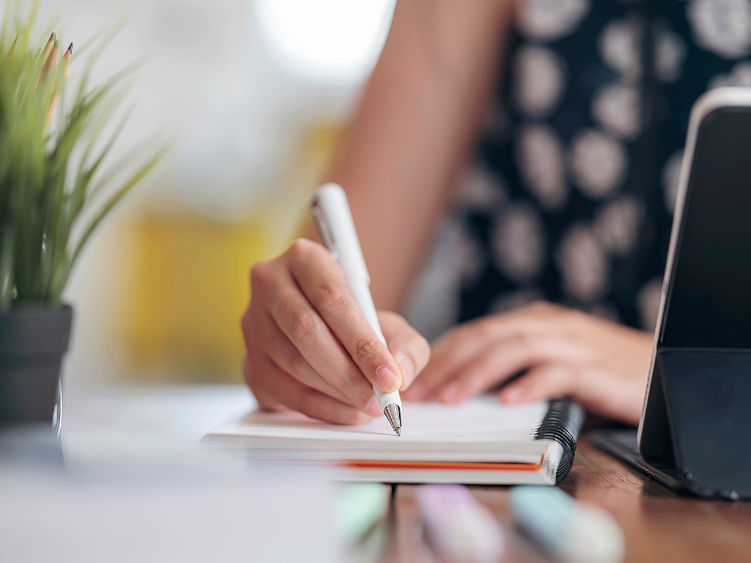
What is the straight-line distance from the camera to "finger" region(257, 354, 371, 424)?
0.40 m

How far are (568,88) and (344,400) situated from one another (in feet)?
2.13

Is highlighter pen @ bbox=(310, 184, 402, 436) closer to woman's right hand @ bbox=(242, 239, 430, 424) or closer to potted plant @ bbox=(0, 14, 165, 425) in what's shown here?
woman's right hand @ bbox=(242, 239, 430, 424)

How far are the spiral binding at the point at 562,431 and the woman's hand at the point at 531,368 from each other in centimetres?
6

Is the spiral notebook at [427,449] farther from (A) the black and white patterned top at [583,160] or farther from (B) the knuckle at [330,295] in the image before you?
(A) the black and white patterned top at [583,160]

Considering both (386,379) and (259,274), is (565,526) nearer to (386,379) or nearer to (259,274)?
(386,379)

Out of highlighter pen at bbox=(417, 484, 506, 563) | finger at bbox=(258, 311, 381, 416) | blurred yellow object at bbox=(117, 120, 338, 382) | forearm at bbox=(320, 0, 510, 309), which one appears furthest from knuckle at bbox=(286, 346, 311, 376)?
blurred yellow object at bbox=(117, 120, 338, 382)

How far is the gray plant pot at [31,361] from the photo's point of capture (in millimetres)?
338

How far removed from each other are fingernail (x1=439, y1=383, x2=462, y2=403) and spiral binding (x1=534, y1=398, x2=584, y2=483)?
7 cm

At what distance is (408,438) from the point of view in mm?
350

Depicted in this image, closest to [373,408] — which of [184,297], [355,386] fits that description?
[355,386]

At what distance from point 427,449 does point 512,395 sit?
0.56 ft

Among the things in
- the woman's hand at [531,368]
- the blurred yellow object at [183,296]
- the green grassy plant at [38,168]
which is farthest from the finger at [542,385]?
the blurred yellow object at [183,296]

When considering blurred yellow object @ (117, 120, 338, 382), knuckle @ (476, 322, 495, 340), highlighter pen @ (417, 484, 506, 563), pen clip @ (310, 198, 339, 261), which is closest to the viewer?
highlighter pen @ (417, 484, 506, 563)

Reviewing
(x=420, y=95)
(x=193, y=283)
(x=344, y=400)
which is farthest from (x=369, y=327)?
(x=193, y=283)
